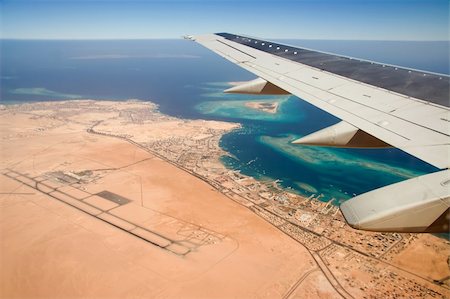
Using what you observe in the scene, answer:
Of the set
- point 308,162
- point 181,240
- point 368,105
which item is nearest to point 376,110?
point 368,105

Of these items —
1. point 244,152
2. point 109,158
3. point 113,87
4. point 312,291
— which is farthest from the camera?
point 113,87

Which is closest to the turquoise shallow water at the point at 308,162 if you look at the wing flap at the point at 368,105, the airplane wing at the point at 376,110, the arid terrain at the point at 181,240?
the arid terrain at the point at 181,240

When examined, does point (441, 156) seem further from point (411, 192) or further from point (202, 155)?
point (202, 155)

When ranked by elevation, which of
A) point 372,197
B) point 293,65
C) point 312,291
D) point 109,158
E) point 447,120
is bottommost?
point 312,291

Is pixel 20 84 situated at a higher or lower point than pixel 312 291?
higher

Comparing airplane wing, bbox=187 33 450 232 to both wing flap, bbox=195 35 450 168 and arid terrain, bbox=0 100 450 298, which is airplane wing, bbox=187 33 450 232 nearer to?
wing flap, bbox=195 35 450 168

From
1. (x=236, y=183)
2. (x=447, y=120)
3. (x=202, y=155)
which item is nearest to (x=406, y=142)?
(x=447, y=120)

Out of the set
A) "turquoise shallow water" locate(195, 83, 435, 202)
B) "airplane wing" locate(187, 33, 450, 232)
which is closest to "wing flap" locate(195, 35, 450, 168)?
"airplane wing" locate(187, 33, 450, 232)
